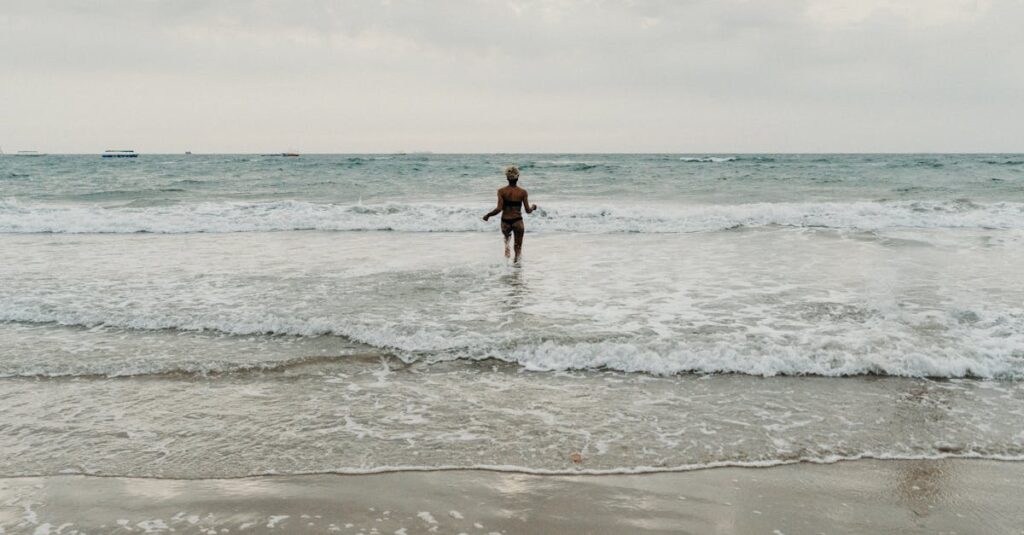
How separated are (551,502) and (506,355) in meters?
2.64

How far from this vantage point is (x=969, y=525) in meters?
3.22

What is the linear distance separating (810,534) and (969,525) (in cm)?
84

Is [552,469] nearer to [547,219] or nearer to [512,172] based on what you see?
[512,172]

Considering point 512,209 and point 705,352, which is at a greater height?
point 512,209

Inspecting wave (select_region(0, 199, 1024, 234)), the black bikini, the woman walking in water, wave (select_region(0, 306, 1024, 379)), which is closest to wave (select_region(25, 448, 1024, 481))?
wave (select_region(0, 306, 1024, 379))

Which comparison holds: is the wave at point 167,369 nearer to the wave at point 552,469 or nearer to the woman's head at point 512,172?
the wave at point 552,469

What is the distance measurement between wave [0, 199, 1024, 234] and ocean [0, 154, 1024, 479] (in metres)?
3.24

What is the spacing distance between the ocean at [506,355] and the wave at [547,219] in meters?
3.24

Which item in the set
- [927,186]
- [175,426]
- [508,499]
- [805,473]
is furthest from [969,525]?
[927,186]

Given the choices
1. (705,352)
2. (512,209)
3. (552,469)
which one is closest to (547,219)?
(512,209)

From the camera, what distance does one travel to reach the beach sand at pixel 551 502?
10.6ft

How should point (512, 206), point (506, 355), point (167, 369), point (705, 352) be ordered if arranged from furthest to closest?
point (512, 206) < point (506, 355) < point (705, 352) < point (167, 369)

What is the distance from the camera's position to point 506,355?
239 inches

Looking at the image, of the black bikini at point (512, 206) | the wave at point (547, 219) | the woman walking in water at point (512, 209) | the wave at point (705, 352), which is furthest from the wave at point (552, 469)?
the wave at point (547, 219)
